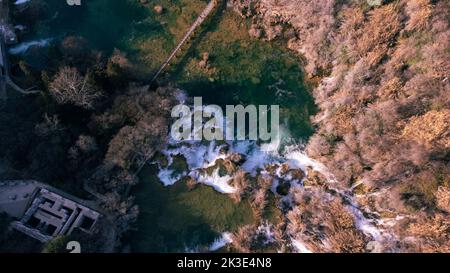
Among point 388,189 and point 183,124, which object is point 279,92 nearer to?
point 183,124

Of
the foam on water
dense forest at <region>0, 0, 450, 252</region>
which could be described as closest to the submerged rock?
dense forest at <region>0, 0, 450, 252</region>

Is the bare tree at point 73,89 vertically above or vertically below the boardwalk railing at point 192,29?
below

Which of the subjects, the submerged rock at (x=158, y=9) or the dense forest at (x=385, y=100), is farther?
the submerged rock at (x=158, y=9)

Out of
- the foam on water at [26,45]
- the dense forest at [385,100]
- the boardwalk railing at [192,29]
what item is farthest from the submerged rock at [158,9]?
the foam on water at [26,45]

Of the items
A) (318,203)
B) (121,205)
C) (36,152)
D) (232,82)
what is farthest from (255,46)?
(36,152)

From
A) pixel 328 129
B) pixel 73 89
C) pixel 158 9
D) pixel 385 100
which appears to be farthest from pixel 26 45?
pixel 385 100

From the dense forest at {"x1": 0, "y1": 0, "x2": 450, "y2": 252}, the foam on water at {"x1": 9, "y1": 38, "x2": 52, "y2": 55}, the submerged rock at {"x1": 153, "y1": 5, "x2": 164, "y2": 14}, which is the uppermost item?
the submerged rock at {"x1": 153, "y1": 5, "x2": 164, "y2": 14}

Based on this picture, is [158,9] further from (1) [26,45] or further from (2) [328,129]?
(2) [328,129]

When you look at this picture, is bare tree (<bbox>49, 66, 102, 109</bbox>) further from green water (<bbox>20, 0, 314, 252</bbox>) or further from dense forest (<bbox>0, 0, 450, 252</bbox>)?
green water (<bbox>20, 0, 314, 252</bbox>)

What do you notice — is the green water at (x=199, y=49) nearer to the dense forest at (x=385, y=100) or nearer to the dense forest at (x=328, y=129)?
the dense forest at (x=328, y=129)
